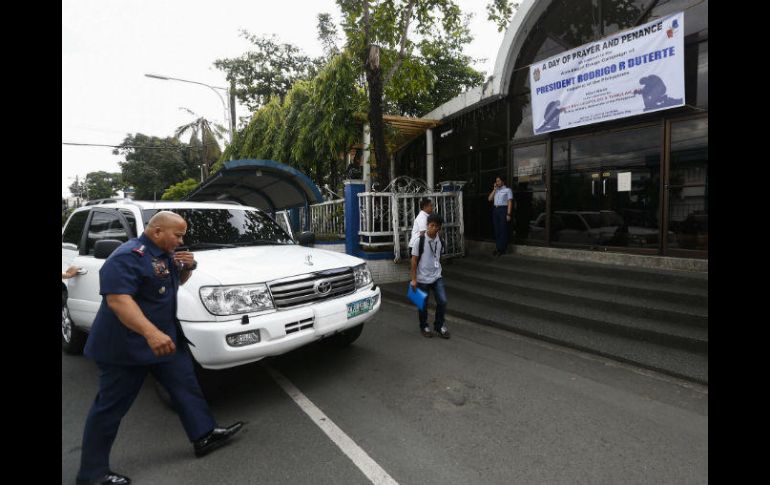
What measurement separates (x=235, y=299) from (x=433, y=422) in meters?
1.85

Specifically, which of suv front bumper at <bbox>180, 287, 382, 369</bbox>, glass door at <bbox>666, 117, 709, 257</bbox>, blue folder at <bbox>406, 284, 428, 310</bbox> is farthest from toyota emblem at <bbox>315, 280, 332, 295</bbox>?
glass door at <bbox>666, 117, 709, 257</bbox>

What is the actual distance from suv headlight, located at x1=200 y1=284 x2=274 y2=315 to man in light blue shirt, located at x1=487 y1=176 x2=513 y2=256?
6173 mm

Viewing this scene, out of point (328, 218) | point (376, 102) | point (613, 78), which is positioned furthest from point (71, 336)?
point (613, 78)

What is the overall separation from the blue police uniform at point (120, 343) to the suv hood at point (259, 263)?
0.65 metres

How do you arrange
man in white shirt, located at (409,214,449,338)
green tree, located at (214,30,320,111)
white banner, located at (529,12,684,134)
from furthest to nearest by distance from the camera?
1. green tree, located at (214,30,320,111)
2. white banner, located at (529,12,684,134)
3. man in white shirt, located at (409,214,449,338)

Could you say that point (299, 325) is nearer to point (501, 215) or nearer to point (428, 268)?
point (428, 268)

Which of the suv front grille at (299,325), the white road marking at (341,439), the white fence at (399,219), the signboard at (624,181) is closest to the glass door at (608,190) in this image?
the signboard at (624,181)

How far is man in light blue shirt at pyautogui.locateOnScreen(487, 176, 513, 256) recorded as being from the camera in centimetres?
848

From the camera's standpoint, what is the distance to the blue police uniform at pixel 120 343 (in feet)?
8.27

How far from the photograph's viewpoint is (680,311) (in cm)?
509

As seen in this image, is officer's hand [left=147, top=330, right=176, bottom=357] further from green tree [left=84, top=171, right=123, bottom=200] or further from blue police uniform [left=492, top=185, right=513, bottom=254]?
green tree [left=84, top=171, right=123, bottom=200]

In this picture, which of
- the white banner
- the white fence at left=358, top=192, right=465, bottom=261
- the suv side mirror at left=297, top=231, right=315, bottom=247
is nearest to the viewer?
the suv side mirror at left=297, top=231, right=315, bottom=247
